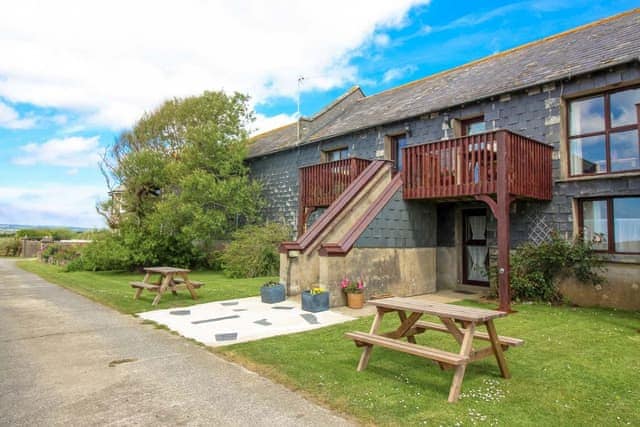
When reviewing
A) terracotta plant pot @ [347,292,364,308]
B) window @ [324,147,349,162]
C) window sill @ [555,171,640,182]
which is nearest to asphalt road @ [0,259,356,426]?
terracotta plant pot @ [347,292,364,308]

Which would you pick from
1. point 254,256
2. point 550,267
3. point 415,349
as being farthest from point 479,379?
point 254,256

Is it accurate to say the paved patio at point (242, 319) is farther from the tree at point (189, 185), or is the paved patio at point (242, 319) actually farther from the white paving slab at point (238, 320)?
the tree at point (189, 185)

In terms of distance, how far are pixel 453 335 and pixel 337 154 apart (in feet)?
38.3

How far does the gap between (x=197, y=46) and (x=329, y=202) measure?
603 cm

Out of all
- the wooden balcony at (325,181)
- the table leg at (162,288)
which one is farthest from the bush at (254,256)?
the table leg at (162,288)

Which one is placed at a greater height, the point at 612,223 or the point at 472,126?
the point at 472,126

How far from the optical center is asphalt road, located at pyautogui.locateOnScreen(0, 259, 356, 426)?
3.44m

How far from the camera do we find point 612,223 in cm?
884

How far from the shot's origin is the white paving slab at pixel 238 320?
6352 mm

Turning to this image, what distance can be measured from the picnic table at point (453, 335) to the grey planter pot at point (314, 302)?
339cm

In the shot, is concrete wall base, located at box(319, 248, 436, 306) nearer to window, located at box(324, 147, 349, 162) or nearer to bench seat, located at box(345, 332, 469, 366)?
bench seat, located at box(345, 332, 469, 366)

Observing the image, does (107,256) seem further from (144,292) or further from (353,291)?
(353,291)

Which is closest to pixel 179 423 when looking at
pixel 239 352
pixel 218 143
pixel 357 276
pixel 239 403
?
pixel 239 403

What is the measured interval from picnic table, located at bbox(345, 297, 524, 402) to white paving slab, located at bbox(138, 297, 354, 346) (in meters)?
2.28
